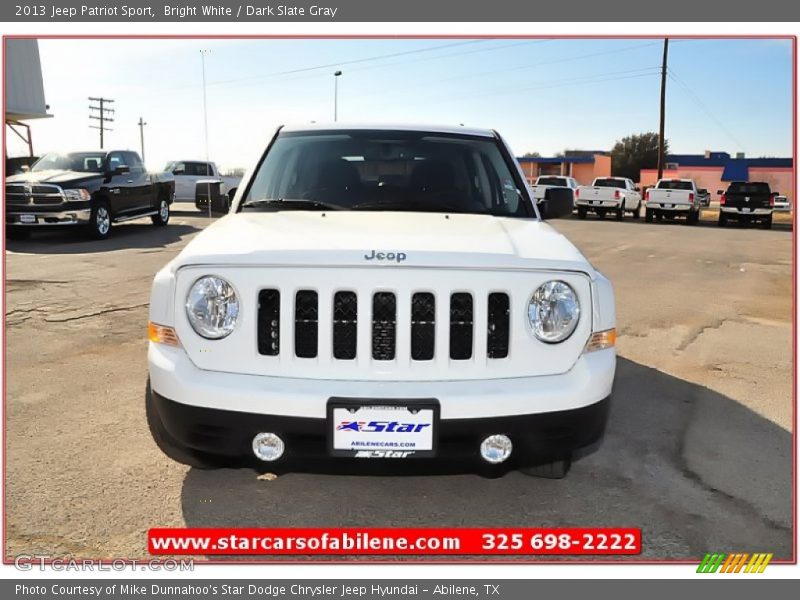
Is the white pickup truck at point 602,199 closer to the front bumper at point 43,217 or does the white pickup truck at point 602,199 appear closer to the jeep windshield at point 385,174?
the front bumper at point 43,217

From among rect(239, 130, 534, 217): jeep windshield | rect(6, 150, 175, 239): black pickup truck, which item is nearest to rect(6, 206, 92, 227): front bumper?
→ rect(6, 150, 175, 239): black pickup truck

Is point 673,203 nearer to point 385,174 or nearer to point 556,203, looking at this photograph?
point 556,203

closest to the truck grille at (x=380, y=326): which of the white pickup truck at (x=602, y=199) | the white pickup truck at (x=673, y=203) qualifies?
the white pickup truck at (x=602, y=199)

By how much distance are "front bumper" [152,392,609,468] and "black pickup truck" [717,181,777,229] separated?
26023mm

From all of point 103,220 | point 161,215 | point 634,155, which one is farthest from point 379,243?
point 634,155

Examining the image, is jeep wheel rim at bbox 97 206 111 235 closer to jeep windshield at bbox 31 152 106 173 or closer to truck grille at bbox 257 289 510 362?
jeep windshield at bbox 31 152 106 173

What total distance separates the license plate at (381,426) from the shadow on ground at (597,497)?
6.7 inches

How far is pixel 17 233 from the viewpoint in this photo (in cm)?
1334

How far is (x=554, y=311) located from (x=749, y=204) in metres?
26.2

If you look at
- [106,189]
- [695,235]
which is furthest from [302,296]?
[695,235]

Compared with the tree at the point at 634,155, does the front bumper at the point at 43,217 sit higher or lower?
lower

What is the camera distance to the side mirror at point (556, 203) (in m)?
4.42

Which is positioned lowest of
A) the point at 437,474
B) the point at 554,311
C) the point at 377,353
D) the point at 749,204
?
the point at 437,474

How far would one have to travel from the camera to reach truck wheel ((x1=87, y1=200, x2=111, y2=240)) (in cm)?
1351
